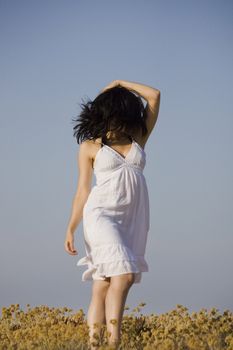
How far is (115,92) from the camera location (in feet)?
23.2

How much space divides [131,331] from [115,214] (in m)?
2.17

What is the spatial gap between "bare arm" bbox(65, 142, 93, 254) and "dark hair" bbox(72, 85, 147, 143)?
0.20m

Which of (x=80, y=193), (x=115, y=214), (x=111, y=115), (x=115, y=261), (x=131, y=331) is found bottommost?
(x=131, y=331)

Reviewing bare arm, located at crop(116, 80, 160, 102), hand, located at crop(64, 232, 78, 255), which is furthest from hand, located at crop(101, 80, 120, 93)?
hand, located at crop(64, 232, 78, 255)

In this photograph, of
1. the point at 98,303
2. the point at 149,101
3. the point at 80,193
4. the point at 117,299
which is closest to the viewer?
the point at 117,299

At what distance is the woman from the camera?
21.3 ft

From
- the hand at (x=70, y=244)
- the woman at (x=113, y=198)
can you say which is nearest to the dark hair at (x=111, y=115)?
the woman at (x=113, y=198)

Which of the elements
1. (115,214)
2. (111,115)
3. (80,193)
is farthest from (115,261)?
(111,115)

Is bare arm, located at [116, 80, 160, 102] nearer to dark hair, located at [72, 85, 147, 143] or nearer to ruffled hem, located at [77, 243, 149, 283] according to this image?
dark hair, located at [72, 85, 147, 143]

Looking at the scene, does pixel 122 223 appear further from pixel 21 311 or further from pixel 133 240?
pixel 21 311

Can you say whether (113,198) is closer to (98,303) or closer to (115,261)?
(115,261)

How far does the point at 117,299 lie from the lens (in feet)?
21.2

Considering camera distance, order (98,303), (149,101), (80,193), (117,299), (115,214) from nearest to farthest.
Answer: (117,299) < (115,214) < (98,303) < (80,193) < (149,101)

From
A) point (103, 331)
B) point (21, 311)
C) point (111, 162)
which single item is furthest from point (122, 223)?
point (21, 311)
